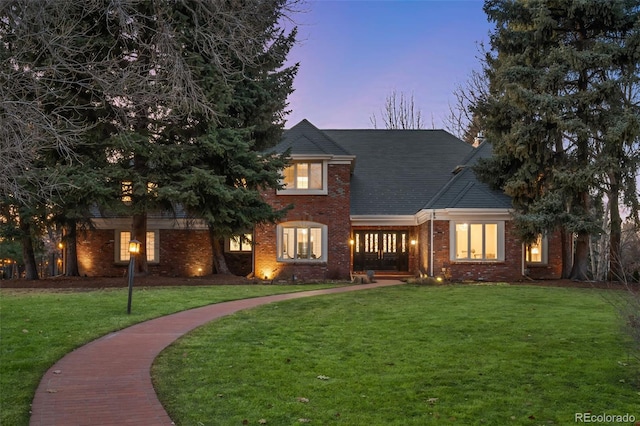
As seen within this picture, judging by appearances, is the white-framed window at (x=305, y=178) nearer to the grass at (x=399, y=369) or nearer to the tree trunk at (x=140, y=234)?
the tree trunk at (x=140, y=234)

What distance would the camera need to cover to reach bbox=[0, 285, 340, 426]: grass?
579cm

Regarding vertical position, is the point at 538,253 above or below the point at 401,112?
below

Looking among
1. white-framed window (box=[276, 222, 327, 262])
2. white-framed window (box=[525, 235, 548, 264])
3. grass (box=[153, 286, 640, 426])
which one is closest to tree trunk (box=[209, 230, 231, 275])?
white-framed window (box=[276, 222, 327, 262])

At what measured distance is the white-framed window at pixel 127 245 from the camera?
24.2 m

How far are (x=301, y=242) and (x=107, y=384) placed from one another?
16296 millimetres

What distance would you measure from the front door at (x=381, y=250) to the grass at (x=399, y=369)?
1368cm

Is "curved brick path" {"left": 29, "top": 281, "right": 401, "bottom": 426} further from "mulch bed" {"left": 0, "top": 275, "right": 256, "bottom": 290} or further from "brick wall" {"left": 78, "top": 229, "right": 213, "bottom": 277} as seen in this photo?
"brick wall" {"left": 78, "top": 229, "right": 213, "bottom": 277}

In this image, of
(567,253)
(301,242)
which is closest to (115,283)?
(301,242)

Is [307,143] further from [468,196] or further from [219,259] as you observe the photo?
[468,196]

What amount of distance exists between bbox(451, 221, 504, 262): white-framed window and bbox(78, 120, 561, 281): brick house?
0.13ft

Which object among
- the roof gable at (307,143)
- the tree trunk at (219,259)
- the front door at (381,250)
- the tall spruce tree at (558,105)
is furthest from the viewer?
the front door at (381,250)

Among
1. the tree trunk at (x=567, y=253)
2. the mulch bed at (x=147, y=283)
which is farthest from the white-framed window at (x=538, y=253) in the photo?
the mulch bed at (x=147, y=283)

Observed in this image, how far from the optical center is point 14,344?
771cm

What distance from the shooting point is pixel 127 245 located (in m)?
24.5
